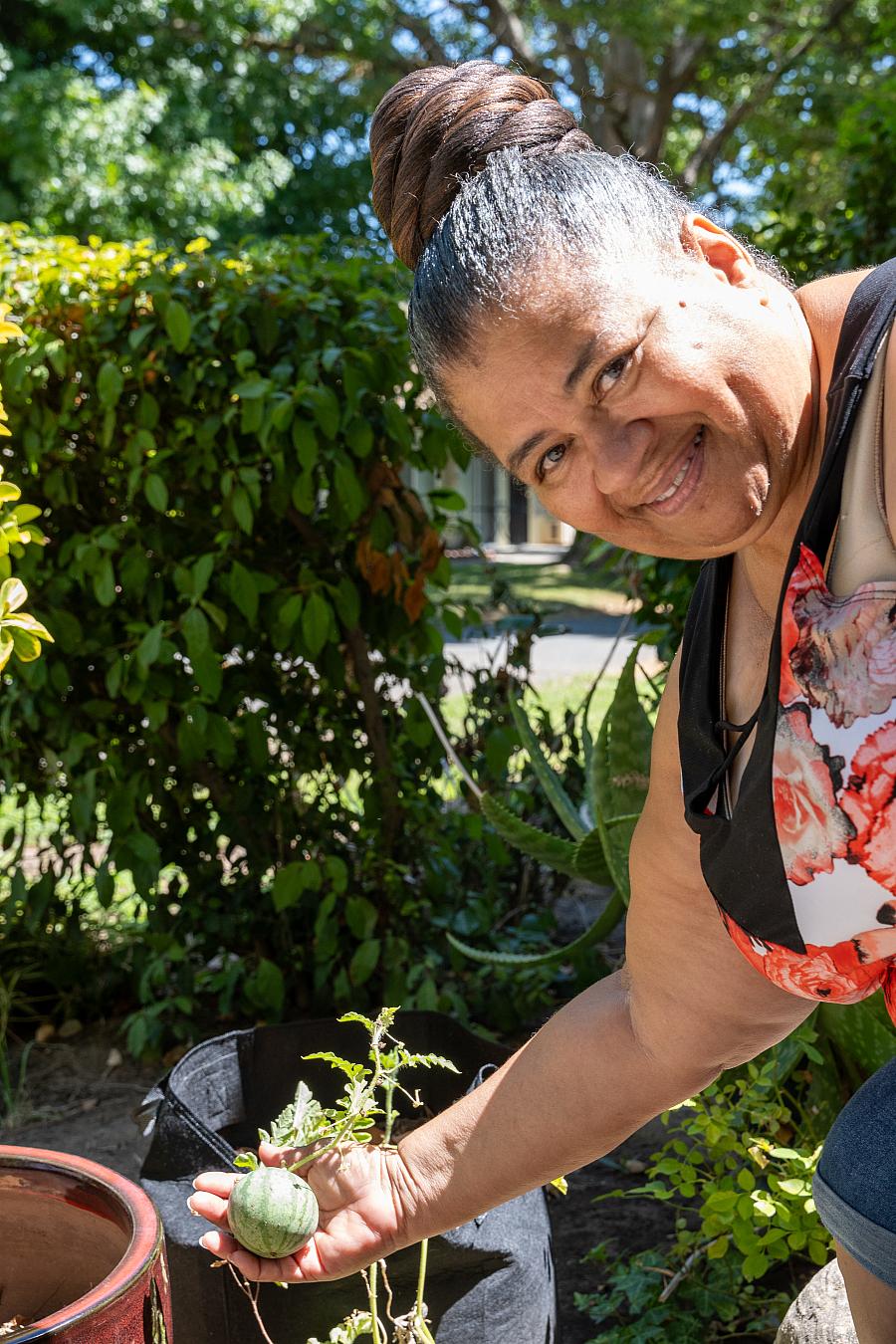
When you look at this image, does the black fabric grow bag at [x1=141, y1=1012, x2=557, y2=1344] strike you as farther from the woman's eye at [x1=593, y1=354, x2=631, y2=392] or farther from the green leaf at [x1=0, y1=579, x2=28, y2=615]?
the woman's eye at [x1=593, y1=354, x2=631, y2=392]

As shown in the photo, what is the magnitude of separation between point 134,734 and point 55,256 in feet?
3.95

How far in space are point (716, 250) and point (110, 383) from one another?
200 cm

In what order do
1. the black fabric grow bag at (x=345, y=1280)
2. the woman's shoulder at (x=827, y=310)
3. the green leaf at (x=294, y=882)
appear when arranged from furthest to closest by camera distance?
the green leaf at (x=294, y=882) → the black fabric grow bag at (x=345, y=1280) → the woman's shoulder at (x=827, y=310)

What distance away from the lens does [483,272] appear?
120cm

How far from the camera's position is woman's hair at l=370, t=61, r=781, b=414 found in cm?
119

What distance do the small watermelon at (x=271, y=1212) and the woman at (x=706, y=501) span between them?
0.07 meters

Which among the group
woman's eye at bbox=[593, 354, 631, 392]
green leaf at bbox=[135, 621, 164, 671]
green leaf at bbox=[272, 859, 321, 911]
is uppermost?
woman's eye at bbox=[593, 354, 631, 392]

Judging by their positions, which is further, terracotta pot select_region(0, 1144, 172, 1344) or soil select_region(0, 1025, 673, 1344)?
soil select_region(0, 1025, 673, 1344)

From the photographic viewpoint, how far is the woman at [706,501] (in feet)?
3.77

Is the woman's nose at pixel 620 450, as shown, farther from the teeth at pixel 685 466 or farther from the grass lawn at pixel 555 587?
the grass lawn at pixel 555 587

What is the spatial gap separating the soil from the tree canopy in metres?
8.65

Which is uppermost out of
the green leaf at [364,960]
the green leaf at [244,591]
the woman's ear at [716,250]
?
the woman's ear at [716,250]

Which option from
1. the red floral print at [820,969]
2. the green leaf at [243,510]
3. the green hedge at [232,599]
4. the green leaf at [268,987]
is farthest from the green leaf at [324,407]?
the red floral print at [820,969]

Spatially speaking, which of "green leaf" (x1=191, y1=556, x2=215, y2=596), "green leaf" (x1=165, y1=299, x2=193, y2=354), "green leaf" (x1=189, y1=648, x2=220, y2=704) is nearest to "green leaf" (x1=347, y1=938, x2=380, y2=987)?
"green leaf" (x1=189, y1=648, x2=220, y2=704)
